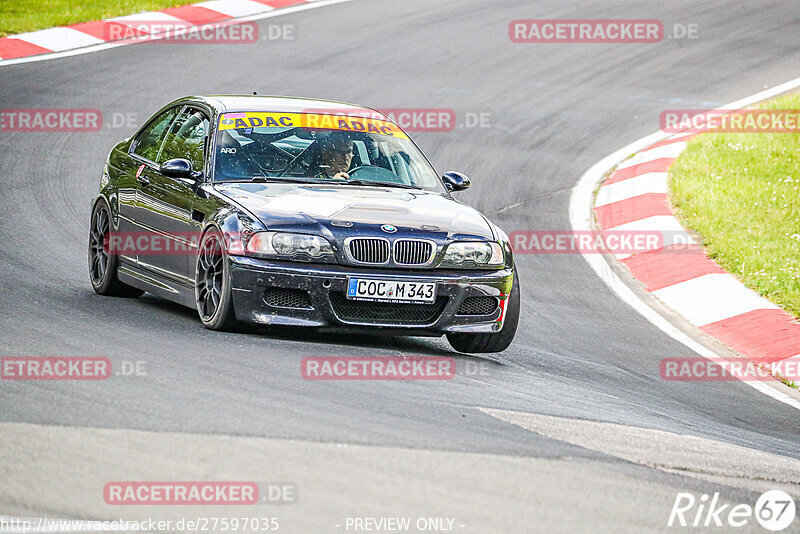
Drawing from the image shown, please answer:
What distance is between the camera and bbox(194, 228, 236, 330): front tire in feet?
24.8

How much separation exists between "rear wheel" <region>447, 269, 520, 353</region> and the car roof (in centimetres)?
184

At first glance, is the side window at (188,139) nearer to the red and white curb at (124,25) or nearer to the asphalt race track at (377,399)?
the asphalt race track at (377,399)

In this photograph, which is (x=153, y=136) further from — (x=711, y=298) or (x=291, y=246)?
(x=711, y=298)

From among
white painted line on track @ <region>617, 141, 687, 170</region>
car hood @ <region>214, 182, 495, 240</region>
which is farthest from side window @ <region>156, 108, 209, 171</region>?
white painted line on track @ <region>617, 141, 687, 170</region>

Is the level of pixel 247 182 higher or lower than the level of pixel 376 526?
higher

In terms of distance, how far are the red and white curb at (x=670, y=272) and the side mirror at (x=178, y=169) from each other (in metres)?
3.90

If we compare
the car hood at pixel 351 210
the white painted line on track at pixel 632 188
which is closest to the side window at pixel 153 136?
the car hood at pixel 351 210

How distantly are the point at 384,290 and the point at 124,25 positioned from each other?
1330cm

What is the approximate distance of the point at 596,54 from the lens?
2031 cm

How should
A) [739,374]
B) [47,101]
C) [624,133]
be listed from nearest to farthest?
1. [739,374]
2. [47,101]
3. [624,133]

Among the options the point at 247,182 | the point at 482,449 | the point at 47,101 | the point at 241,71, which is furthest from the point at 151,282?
the point at 241,71

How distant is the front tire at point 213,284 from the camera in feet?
24.8

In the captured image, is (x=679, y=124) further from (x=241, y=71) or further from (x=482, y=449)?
(x=482, y=449)

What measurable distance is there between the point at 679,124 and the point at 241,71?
232 inches
